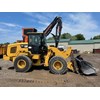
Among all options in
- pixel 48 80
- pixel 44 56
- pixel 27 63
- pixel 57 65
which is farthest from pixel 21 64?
pixel 48 80

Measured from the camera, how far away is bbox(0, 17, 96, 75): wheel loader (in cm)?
1109

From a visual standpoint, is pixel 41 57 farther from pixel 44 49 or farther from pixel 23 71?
pixel 23 71

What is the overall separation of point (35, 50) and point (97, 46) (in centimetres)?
4291

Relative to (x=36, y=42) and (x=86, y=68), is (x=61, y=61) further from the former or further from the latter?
(x=36, y=42)

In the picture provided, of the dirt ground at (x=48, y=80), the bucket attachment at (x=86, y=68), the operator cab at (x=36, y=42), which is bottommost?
the dirt ground at (x=48, y=80)

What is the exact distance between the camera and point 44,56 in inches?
482

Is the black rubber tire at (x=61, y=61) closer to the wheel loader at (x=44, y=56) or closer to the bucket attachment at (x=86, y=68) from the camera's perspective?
the wheel loader at (x=44, y=56)

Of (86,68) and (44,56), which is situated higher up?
(44,56)

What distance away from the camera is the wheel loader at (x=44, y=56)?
36.4ft

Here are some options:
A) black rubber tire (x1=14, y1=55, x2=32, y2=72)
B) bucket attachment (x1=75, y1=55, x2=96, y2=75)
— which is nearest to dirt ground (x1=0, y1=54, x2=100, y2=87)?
bucket attachment (x1=75, y1=55, x2=96, y2=75)

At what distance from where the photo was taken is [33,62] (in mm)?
12344

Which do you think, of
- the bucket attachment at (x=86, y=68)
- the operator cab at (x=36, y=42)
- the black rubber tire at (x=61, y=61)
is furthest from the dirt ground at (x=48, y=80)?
the operator cab at (x=36, y=42)

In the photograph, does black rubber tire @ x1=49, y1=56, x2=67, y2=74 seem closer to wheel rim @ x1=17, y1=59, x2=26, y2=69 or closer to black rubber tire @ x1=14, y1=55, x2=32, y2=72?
black rubber tire @ x1=14, y1=55, x2=32, y2=72

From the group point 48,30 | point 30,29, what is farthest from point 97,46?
point 48,30
